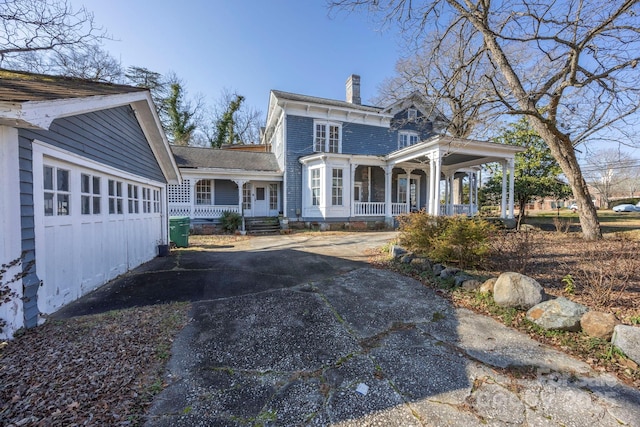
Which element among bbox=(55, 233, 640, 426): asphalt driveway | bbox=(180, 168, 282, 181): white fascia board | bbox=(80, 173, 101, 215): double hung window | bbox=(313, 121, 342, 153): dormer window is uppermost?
bbox=(313, 121, 342, 153): dormer window

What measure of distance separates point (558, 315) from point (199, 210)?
47.8 feet

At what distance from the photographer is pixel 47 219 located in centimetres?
349

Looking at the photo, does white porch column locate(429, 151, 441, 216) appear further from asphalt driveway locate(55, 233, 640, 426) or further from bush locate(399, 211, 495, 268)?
asphalt driveway locate(55, 233, 640, 426)

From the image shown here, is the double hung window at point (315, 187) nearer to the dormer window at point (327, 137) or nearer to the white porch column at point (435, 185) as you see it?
the dormer window at point (327, 137)

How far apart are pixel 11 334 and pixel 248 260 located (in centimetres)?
457

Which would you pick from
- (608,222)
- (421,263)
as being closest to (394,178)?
(421,263)

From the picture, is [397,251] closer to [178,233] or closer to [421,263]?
[421,263]

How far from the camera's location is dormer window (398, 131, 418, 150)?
16688mm

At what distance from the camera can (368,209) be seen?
14.6 m

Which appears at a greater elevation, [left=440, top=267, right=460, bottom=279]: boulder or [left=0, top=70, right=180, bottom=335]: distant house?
[left=0, top=70, right=180, bottom=335]: distant house

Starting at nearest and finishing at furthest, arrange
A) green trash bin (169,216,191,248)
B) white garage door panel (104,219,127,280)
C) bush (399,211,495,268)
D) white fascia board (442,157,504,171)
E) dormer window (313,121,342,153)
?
white garage door panel (104,219,127,280) < bush (399,211,495,268) < green trash bin (169,216,191,248) < white fascia board (442,157,504,171) < dormer window (313,121,342,153)

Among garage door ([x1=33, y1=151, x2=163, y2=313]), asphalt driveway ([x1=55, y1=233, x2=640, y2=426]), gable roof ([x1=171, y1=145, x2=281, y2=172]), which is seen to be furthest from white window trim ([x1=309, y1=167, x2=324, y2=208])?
asphalt driveway ([x1=55, y1=233, x2=640, y2=426])

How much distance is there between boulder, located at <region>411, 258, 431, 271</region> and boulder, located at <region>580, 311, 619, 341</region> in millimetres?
2676

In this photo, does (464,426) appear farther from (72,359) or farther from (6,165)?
(6,165)
